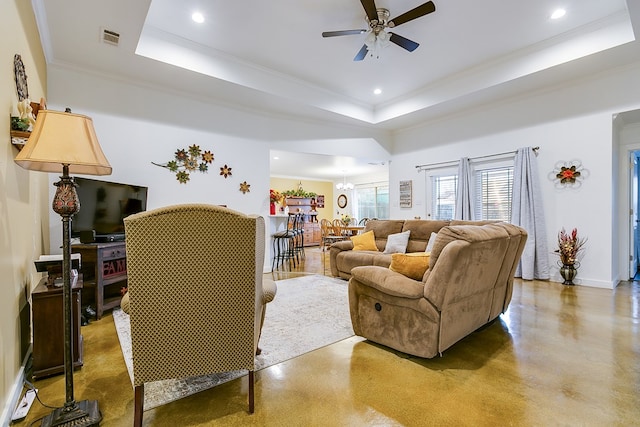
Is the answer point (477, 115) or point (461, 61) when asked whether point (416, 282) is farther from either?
point (477, 115)

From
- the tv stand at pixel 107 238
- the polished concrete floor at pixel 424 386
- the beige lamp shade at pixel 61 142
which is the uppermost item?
the beige lamp shade at pixel 61 142

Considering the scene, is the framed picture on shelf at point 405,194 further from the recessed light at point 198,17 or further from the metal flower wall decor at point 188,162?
the recessed light at point 198,17

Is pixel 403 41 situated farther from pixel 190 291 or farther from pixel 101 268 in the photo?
pixel 101 268

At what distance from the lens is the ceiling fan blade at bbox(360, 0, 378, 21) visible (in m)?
2.80

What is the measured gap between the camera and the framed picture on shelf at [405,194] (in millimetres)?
6402

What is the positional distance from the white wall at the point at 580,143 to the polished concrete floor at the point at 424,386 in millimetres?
1968

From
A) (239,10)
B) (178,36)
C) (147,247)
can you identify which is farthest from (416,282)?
(178,36)

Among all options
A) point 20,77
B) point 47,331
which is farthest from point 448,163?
point 47,331

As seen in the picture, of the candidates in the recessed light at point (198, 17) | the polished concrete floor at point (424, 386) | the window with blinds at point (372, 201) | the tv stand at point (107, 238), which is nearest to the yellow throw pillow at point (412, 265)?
the polished concrete floor at point (424, 386)

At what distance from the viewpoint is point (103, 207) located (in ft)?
10.9

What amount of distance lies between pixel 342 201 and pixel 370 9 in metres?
9.18

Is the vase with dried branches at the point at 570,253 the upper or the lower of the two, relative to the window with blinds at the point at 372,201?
lower

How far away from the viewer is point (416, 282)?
2021 millimetres

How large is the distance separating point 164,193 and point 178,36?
6.66 feet
